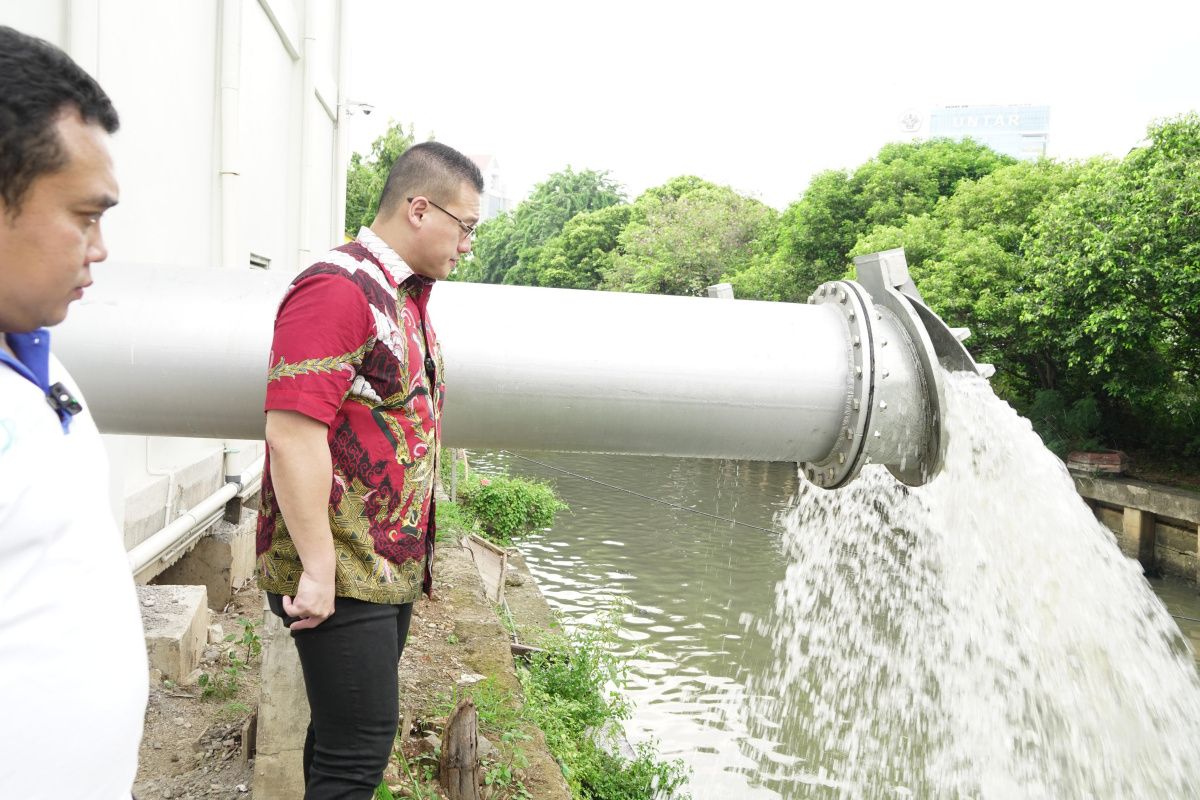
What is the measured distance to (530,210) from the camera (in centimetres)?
6028

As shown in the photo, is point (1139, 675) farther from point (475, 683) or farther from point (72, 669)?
point (475, 683)

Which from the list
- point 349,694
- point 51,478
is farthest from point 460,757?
point 51,478

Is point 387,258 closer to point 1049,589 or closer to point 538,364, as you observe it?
point 538,364

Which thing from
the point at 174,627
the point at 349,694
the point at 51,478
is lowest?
the point at 174,627

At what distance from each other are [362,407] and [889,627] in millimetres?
10192

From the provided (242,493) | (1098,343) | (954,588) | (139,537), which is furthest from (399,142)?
(954,588)

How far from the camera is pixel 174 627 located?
387cm

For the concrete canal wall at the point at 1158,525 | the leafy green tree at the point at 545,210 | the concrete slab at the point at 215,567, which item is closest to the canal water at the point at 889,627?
the concrete canal wall at the point at 1158,525

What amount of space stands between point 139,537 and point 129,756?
3840 millimetres

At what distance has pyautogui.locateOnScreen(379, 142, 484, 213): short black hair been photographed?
229cm

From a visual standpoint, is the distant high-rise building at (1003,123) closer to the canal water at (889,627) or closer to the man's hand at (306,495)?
the canal water at (889,627)

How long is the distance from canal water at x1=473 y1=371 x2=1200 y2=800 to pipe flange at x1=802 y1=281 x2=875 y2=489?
23 cm

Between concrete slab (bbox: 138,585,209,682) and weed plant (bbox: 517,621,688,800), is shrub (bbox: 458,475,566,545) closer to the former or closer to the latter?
weed plant (bbox: 517,621,688,800)

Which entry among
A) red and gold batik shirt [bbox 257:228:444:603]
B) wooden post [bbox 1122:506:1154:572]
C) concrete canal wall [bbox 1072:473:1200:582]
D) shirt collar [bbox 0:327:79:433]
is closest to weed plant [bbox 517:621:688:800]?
Result: red and gold batik shirt [bbox 257:228:444:603]
